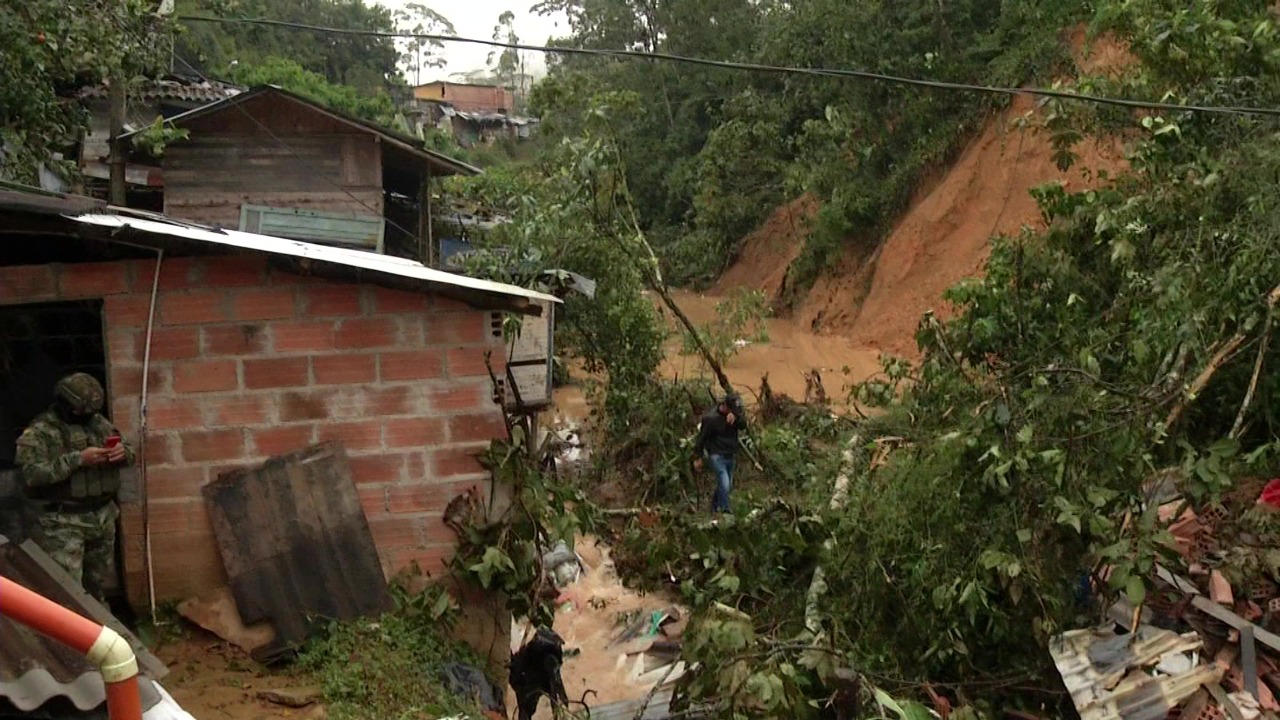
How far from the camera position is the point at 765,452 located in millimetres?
9383

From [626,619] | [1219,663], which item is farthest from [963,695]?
[626,619]

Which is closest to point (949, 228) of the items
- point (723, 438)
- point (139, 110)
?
point (723, 438)

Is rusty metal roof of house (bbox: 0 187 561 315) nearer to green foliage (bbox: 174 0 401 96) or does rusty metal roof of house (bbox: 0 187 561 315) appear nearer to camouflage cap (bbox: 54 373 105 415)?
camouflage cap (bbox: 54 373 105 415)

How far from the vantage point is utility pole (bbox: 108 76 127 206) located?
10.2 meters

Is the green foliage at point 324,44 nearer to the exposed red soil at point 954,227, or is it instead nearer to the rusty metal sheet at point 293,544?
the exposed red soil at point 954,227

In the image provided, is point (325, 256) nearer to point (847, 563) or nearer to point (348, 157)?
point (847, 563)

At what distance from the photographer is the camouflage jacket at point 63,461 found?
4035 mm

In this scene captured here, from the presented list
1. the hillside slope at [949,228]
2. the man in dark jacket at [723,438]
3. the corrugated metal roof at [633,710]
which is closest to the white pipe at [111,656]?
the corrugated metal roof at [633,710]

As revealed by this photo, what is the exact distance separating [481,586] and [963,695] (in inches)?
92.2

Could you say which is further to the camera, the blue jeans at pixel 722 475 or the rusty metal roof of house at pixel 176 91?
the rusty metal roof of house at pixel 176 91

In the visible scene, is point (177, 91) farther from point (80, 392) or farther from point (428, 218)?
point (80, 392)

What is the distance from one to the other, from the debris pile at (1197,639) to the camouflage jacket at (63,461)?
4.36 metres

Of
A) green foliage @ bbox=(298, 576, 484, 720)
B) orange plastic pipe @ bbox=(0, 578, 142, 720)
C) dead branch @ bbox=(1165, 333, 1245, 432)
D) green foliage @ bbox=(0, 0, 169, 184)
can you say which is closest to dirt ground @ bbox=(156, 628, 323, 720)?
green foliage @ bbox=(298, 576, 484, 720)

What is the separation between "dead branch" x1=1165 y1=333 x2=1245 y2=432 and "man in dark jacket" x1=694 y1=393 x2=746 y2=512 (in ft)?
12.3
